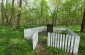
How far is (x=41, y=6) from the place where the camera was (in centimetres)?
3888

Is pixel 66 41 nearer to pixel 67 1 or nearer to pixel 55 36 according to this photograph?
pixel 55 36

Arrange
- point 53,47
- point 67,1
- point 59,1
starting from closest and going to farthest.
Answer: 1. point 53,47
2. point 67,1
3. point 59,1

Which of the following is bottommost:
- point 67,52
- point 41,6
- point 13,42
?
point 67,52

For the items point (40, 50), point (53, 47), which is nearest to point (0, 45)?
point (40, 50)

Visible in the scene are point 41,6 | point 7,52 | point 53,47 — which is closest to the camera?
point 7,52

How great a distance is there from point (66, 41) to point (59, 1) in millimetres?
27394

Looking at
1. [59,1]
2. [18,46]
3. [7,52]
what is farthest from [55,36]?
[59,1]

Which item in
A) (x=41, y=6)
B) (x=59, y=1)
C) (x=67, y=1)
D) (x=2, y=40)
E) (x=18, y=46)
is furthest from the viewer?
(x=41, y=6)

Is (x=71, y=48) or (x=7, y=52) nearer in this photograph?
(x=7, y=52)

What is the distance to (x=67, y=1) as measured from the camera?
33469 millimetres

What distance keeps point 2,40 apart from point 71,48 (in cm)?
520

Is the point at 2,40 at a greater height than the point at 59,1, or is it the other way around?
the point at 59,1

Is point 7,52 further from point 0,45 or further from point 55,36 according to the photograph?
point 55,36

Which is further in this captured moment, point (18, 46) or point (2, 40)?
point (2, 40)
